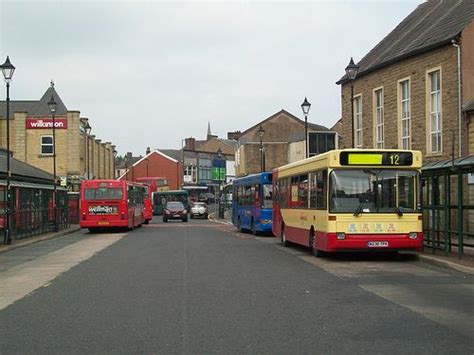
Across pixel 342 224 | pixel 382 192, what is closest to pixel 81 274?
pixel 342 224

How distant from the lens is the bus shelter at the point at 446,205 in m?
16.7

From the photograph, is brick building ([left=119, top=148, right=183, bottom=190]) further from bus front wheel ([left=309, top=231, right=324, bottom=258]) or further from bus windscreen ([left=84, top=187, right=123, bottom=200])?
bus front wheel ([left=309, top=231, right=324, bottom=258])

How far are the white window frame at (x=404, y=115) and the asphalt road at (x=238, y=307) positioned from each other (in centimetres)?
1290

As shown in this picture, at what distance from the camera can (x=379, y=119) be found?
107 ft

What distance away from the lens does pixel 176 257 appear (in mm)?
19359

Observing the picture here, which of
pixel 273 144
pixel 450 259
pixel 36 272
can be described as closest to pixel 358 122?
pixel 450 259

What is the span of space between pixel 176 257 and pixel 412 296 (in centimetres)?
935

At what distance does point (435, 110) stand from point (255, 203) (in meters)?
9.53

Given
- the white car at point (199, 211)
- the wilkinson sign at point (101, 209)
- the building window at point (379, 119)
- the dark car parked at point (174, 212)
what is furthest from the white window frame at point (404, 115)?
the white car at point (199, 211)

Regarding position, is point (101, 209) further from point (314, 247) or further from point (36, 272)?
point (36, 272)

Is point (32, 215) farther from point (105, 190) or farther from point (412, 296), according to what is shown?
point (412, 296)

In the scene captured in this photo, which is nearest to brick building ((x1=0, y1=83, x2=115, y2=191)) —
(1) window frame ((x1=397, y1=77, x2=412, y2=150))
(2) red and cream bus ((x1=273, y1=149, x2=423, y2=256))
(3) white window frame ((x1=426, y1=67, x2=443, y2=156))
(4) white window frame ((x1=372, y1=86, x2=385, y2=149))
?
(4) white window frame ((x1=372, y1=86, x2=385, y2=149))

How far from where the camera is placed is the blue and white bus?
30.3m

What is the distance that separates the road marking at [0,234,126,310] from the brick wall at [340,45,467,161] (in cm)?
1410
